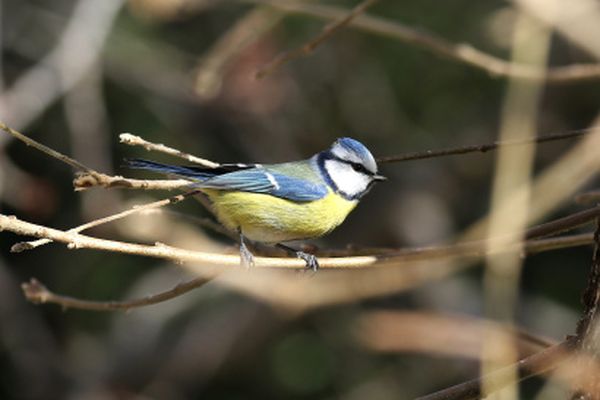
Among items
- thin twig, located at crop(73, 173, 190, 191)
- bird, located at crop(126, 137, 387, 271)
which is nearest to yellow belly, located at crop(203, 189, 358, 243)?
bird, located at crop(126, 137, 387, 271)

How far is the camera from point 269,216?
2.46 meters

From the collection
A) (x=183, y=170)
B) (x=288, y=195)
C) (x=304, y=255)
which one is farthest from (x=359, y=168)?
(x=183, y=170)

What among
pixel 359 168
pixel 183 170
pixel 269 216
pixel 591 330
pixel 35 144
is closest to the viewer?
pixel 591 330

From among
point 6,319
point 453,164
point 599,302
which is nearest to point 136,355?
point 6,319

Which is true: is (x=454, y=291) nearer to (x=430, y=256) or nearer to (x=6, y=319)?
(x=6, y=319)

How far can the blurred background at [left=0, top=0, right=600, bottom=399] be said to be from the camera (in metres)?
4.28

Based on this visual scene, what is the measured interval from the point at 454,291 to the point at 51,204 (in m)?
1.93

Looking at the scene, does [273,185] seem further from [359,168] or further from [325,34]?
[325,34]

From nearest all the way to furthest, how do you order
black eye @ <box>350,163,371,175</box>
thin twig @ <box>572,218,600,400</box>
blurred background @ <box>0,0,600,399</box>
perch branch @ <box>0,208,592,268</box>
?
thin twig @ <box>572,218,600,400</box> → perch branch @ <box>0,208,592,268</box> → black eye @ <box>350,163,371,175</box> → blurred background @ <box>0,0,600,399</box>

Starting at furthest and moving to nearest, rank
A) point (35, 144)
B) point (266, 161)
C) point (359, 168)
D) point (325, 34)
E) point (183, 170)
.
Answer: point (266, 161) < point (359, 168) < point (183, 170) < point (325, 34) < point (35, 144)

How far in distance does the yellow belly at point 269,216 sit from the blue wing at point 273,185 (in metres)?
0.02

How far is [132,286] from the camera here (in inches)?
176

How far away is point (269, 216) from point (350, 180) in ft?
0.91

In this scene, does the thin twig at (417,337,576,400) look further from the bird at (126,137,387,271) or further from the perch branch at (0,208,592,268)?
the bird at (126,137,387,271)
